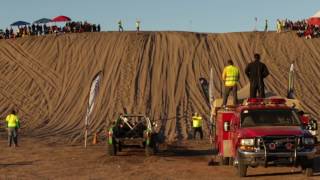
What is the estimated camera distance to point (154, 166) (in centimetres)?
1673

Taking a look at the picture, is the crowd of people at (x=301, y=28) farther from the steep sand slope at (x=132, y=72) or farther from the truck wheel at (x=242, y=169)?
the truck wheel at (x=242, y=169)

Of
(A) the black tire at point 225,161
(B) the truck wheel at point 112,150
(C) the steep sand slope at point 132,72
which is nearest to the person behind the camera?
(A) the black tire at point 225,161

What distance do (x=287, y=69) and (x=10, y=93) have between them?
726 inches

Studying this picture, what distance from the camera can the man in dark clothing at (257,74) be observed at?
53.0 ft

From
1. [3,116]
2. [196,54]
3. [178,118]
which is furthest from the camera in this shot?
[196,54]

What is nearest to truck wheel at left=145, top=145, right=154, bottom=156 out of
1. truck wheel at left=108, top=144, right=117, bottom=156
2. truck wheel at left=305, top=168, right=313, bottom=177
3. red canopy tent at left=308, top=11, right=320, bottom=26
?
truck wheel at left=108, top=144, right=117, bottom=156

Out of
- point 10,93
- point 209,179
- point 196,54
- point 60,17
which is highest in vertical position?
point 60,17

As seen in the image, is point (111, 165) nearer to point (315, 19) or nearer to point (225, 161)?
point (225, 161)

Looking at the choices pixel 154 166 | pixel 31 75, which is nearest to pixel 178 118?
pixel 31 75

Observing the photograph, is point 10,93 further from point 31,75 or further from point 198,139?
point 198,139

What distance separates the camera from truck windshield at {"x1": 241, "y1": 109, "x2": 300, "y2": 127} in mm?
14000

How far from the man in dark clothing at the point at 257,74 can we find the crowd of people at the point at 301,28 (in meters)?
33.3

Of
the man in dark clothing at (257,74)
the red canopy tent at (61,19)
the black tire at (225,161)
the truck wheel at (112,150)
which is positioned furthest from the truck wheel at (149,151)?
the red canopy tent at (61,19)

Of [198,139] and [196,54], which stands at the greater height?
[196,54]
